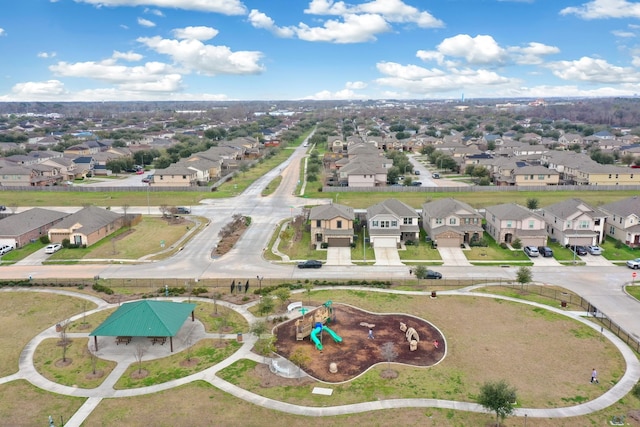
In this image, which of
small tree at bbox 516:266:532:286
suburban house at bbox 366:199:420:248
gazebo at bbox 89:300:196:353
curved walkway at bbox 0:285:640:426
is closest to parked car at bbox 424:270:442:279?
small tree at bbox 516:266:532:286

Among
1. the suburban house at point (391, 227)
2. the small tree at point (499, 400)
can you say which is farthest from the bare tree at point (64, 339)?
the suburban house at point (391, 227)

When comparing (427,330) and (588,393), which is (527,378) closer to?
(588,393)

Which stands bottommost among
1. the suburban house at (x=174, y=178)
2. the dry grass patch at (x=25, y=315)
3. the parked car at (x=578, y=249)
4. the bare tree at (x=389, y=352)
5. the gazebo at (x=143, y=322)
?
the dry grass patch at (x=25, y=315)

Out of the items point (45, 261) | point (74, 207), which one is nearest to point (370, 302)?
point (45, 261)

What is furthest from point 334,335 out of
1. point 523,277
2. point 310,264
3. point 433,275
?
point 523,277

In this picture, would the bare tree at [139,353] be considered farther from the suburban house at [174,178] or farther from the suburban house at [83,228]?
the suburban house at [174,178]

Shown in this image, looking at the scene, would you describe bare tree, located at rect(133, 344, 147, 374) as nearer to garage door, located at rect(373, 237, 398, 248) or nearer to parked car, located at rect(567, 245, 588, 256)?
garage door, located at rect(373, 237, 398, 248)

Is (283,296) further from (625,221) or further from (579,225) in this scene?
(625,221)
